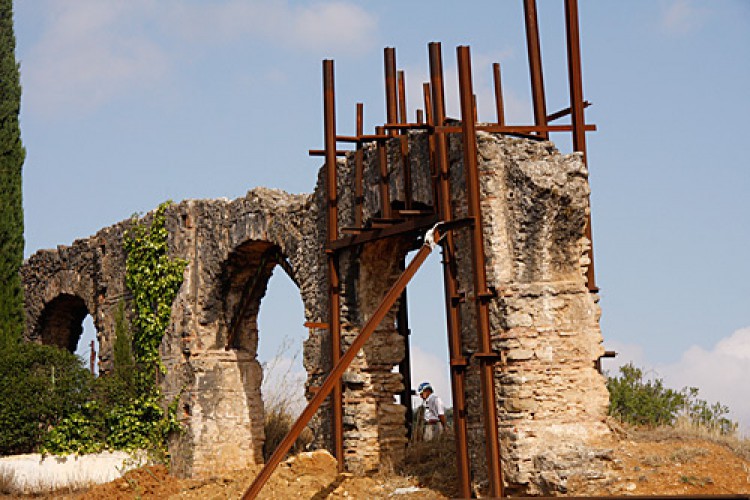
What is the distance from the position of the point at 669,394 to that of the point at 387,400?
153 inches

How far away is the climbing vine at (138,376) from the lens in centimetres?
1520

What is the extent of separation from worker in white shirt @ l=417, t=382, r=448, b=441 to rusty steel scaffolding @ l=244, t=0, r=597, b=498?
212 centimetres

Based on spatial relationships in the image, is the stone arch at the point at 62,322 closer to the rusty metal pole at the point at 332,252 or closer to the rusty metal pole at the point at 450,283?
the rusty metal pole at the point at 332,252

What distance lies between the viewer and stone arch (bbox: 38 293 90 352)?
63.6 ft

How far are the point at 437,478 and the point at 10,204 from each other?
447 inches

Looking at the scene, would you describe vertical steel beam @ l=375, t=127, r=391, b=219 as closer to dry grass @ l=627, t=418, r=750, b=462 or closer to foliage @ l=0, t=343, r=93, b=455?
dry grass @ l=627, t=418, r=750, b=462

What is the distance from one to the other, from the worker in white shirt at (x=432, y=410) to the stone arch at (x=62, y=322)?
7822 millimetres

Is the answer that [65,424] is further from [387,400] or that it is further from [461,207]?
[461,207]

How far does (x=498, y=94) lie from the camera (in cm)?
1202

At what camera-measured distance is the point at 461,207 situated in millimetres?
10812

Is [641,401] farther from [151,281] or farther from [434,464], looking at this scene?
[151,281]

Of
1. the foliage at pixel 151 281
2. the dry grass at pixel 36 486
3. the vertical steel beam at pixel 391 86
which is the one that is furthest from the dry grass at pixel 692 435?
the dry grass at pixel 36 486

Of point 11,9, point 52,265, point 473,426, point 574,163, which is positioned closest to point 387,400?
point 473,426

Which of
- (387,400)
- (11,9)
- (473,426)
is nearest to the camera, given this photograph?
(473,426)
